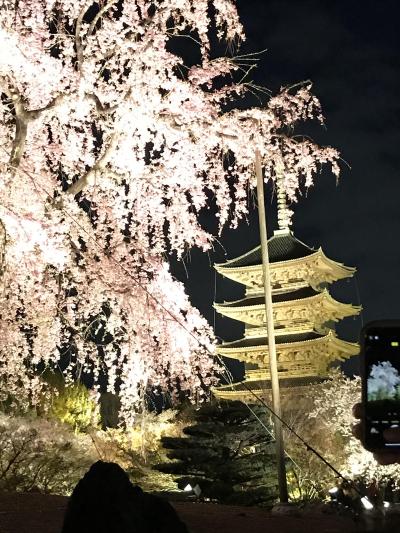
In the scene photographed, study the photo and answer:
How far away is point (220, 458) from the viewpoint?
46.9ft

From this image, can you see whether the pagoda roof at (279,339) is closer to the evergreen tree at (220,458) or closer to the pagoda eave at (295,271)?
the pagoda eave at (295,271)

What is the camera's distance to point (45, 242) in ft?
27.1

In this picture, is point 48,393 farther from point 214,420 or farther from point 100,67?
point 100,67

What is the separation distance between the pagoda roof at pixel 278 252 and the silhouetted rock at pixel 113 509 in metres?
27.2

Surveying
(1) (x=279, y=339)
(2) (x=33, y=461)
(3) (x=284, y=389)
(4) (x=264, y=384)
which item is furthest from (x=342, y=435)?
(1) (x=279, y=339)

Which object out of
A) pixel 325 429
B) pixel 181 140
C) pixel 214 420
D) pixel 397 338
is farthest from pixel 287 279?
pixel 397 338

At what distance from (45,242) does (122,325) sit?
5.42ft

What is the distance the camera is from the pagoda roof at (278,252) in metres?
32.1

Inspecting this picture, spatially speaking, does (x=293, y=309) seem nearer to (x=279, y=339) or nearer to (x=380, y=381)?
(x=279, y=339)

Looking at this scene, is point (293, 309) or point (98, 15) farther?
point (293, 309)

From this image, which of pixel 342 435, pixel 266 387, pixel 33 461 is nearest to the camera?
pixel 33 461

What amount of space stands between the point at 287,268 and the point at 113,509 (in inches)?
1100

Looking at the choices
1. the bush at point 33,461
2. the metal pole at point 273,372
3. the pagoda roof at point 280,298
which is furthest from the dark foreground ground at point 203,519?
the pagoda roof at point 280,298

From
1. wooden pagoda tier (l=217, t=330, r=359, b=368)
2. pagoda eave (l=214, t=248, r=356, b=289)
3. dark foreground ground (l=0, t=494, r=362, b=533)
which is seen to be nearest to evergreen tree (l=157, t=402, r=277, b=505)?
dark foreground ground (l=0, t=494, r=362, b=533)
